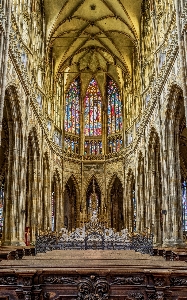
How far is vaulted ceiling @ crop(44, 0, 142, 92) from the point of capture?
117ft

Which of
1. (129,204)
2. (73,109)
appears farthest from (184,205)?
(73,109)

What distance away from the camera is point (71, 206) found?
4578 centimetres

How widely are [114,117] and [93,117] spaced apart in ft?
9.71

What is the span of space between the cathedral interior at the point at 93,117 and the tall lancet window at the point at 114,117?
0.45 ft

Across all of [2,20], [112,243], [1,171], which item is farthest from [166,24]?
[1,171]

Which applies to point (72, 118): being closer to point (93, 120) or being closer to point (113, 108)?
point (93, 120)

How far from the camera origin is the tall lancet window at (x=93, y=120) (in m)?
47.0

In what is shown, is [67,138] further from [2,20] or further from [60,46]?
[2,20]

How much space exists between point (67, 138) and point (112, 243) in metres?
26.2

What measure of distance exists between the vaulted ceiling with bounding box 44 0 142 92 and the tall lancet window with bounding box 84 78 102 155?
178cm

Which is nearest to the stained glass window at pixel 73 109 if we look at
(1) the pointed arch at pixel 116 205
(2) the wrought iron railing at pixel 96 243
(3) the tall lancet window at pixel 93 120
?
(3) the tall lancet window at pixel 93 120

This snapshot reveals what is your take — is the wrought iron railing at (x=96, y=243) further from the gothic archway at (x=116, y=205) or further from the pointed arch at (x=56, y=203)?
the gothic archway at (x=116, y=205)

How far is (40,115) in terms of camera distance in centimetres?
3112

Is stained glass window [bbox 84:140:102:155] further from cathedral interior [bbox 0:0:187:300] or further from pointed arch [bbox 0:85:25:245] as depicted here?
pointed arch [bbox 0:85:25:245]
